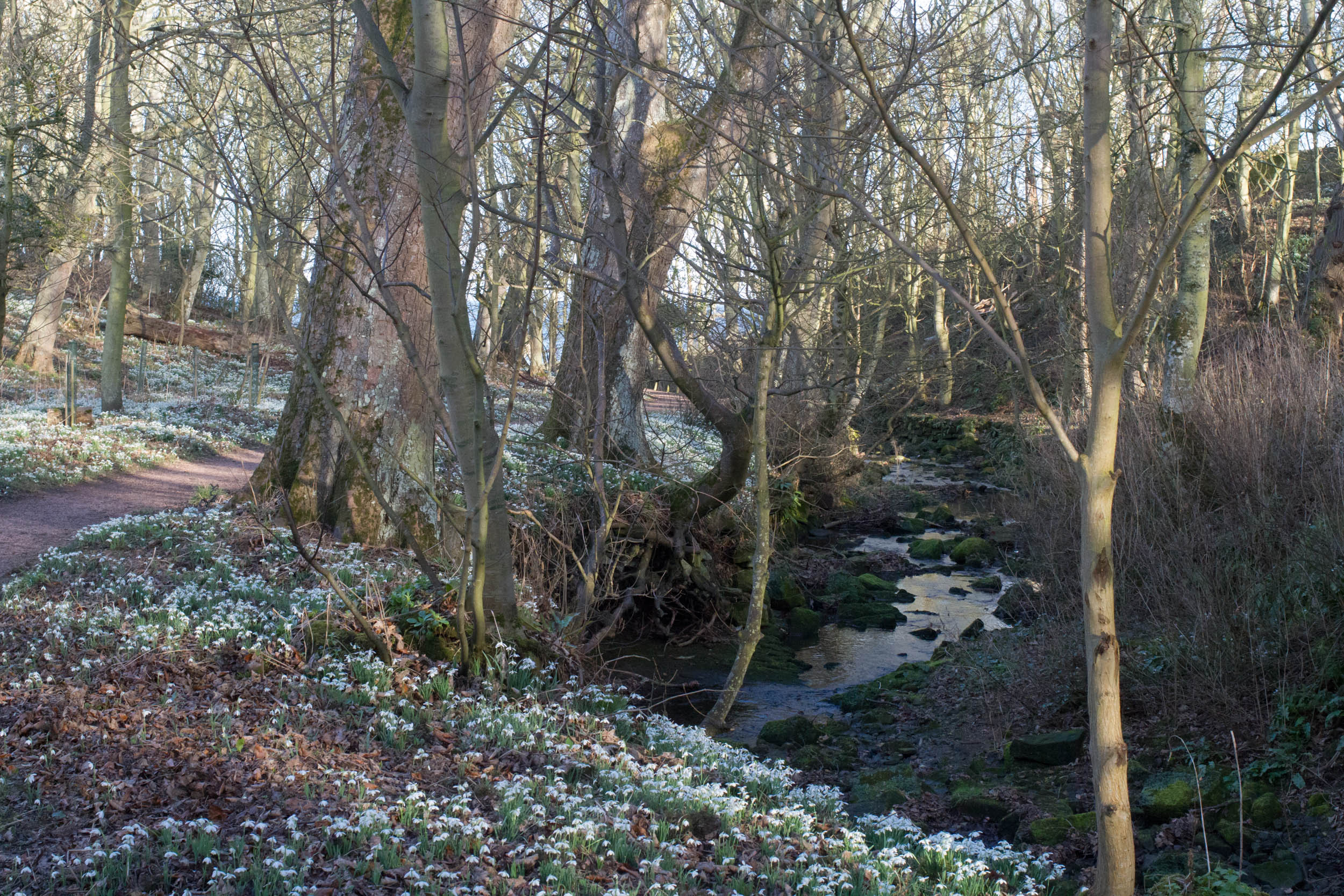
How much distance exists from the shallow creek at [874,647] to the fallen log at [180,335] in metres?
22.7

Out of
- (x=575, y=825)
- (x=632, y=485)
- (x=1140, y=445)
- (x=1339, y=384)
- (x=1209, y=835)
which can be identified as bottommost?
(x=1209, y=835)

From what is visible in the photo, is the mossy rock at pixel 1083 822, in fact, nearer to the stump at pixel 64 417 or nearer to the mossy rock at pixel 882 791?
the mossy rock at pixel 882 791

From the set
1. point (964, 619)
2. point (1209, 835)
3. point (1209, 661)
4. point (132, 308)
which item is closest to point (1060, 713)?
point (1209, 661)

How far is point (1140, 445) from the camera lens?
9.20m

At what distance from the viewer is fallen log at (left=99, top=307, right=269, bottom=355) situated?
2966 centimetres

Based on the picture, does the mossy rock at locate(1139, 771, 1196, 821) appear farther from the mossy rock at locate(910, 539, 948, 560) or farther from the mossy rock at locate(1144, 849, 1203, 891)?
the mossy rock at locate(910, 539, 948, 560)

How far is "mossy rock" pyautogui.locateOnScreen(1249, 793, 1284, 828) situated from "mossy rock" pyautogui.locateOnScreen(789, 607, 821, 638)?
6.14 metres

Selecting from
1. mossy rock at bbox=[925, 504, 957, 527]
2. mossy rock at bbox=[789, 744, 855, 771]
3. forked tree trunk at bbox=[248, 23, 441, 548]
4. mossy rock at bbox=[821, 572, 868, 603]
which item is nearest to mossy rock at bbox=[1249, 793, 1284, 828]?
mossy rock at bbox=[789, 744, 855, 771]

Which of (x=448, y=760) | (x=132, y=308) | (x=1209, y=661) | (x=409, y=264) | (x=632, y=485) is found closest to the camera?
(x=448, y=760)

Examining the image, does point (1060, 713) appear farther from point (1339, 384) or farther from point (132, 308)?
point (132, 308)

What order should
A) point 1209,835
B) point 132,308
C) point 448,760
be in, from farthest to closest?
point 132,308 < point 1209,835 < point 448,760

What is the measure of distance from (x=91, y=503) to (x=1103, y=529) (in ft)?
39.8

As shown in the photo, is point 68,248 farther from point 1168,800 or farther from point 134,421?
point 1168,800

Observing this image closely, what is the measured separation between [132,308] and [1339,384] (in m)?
32.1
